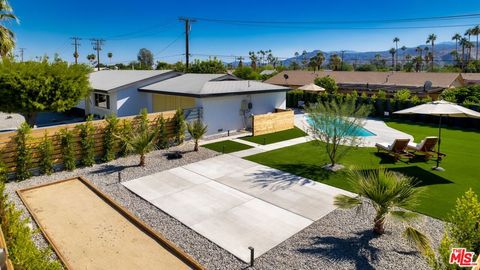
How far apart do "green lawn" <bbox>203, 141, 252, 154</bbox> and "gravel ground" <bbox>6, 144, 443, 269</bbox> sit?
6.15 metres

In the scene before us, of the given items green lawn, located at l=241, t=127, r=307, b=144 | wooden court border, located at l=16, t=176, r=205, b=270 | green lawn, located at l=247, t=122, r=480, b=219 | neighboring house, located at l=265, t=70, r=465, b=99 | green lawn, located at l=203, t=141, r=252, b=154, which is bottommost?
wooden court border, located at l=16, t=176, r=205, b=270

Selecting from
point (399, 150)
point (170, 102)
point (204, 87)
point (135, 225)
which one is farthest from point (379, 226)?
point (170, 102)

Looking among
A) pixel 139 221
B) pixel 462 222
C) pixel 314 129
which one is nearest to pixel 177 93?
pixel 314 129

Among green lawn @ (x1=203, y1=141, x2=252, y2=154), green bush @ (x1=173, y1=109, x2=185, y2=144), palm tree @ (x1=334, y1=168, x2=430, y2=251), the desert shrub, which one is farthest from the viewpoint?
green bush @ (x1=173, y1=109, x2=185, y2=144)

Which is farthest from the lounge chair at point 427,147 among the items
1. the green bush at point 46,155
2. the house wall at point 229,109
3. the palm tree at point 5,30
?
the palm tree at point 5,30

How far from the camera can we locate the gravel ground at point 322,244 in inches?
246

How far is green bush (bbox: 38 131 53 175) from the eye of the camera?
11.1 m

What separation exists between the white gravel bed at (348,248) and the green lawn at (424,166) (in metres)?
1.89

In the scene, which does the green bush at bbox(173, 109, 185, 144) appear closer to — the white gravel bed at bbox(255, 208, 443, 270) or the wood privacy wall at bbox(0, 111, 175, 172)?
the wood privacy wall at bbox(0, 111, 175, 172)

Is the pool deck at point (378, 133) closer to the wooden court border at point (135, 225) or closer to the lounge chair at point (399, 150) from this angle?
the lounge chair at point (399, 150)

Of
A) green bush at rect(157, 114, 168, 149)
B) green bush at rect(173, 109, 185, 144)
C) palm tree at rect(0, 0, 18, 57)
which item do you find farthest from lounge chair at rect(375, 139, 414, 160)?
palm tree at rect(0, 0, 18, 57)

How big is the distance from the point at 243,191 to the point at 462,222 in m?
6.21

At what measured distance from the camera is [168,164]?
1266cm

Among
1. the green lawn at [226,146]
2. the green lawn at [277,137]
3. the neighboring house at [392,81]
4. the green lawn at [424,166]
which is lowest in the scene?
the green lawn at [424,166]
